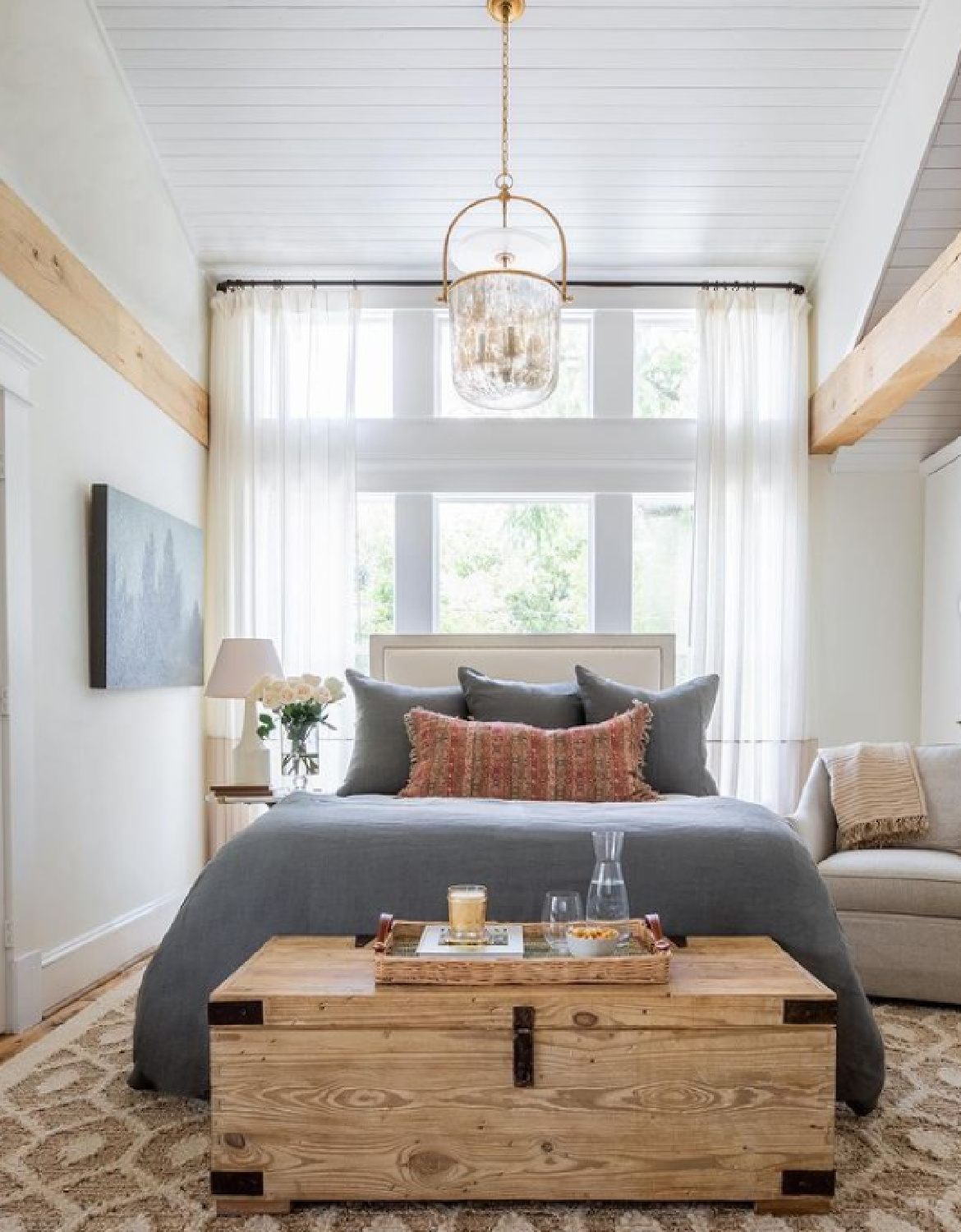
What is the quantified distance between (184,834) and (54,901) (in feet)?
4.85

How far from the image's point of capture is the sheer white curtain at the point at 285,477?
517 centimetres

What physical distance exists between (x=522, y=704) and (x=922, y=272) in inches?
96.5

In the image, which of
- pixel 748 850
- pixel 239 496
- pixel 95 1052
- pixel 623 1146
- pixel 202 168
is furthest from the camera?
pixel 239 496

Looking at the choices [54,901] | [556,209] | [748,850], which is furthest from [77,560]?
[556,209]

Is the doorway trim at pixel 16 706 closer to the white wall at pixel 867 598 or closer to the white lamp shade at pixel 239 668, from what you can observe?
the white lamp shade at pixel 239 668

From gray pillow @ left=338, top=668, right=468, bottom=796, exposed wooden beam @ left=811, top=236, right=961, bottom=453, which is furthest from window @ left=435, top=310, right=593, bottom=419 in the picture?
gray pillow @ left=338, top=668, right=468, bottom=796

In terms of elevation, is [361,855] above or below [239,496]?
below

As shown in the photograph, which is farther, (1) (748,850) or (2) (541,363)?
(2) (541,363)

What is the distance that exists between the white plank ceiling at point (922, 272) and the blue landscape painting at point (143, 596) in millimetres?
3126

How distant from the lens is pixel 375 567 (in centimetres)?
537

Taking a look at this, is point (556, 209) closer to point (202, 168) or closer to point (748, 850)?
point (202, 168)

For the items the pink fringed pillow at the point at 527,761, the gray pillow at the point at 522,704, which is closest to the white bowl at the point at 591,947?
the pink fringed pillow at the point at 527,761

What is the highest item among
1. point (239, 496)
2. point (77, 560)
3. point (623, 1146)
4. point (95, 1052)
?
point (239, 496)

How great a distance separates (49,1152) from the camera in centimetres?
217
